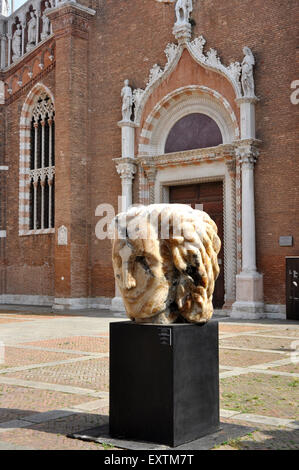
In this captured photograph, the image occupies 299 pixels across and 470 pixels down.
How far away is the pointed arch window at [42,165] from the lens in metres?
22.6

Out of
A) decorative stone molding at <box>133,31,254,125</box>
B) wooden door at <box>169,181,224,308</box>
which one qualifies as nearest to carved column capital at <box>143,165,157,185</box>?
wooden door at <box>169,181,224,308</box>

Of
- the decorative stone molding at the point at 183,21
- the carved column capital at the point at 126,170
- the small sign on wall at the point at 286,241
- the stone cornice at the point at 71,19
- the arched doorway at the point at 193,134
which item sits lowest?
the small sign on wall at the point at 286,241

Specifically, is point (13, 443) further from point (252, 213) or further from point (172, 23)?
point (172, 23)

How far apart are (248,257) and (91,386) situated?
1003cm

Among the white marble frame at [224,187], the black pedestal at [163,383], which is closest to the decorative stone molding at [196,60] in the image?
the white marble frame at [224,187]

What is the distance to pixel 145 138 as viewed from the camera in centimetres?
1945

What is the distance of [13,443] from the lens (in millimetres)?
4617

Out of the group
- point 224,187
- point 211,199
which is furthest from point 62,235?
point 224,187

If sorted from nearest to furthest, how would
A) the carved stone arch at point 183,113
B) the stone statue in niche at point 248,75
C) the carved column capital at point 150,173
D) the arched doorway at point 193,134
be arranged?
1. the stone statue in niche at point 248,75
2. the carved stone arch at point 183,113
3. the arched doorway at point 193,134
4. the carved column capital at point 150,173

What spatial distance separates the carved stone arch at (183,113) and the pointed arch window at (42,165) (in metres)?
4.87

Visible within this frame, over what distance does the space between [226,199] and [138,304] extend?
12950 millimetres

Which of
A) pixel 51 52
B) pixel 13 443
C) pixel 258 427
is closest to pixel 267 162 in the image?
Result: pixel 51 52

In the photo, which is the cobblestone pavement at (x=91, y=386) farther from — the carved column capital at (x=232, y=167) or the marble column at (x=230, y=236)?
the carved column capital at (x=232, y=167)

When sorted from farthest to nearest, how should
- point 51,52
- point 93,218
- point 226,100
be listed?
1. point 51,52
2. point 93,218
3. point 226,100
